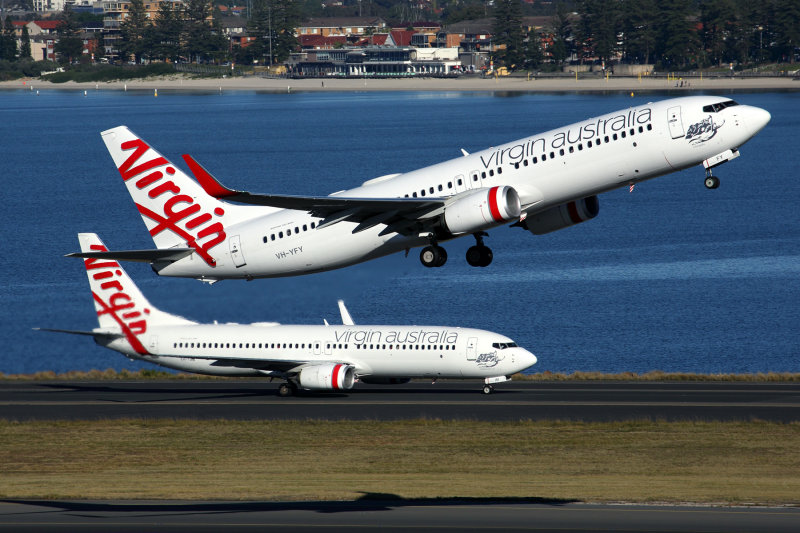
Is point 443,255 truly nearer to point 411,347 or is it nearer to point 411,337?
point 411,337

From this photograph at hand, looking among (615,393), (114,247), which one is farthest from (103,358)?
(615,393)

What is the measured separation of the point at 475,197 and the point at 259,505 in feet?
53.9

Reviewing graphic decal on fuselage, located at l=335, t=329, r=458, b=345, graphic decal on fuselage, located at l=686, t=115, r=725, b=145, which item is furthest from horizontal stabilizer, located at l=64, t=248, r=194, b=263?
graphic decal on fuselage, located at l=335, t=329, r=458, b=345

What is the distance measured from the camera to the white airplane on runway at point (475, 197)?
160 feet

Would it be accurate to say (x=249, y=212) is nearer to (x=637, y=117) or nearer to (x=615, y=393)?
(x=637, y=117)

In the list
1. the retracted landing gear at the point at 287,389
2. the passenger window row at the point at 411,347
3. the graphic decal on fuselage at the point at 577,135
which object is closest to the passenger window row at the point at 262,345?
the retracted landing gear at the point at 287,389

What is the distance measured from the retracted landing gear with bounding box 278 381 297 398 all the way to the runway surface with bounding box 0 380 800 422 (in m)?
0.68

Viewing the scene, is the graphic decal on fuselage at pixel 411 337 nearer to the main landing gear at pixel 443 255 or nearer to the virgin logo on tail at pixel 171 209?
the virgin logo on tail at pixel 171 209

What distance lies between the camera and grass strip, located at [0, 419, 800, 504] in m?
55.2

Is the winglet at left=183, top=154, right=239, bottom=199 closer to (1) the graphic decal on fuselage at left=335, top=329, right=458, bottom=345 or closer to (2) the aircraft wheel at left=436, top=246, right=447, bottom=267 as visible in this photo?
(2) the aircraft wheel at left=436, top=246, right=447, bottom=267

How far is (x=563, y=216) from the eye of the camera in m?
52.4

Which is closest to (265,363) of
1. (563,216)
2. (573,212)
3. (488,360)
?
(488,360)

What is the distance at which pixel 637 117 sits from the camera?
49.1m

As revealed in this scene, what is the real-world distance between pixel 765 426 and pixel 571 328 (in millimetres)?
57168
